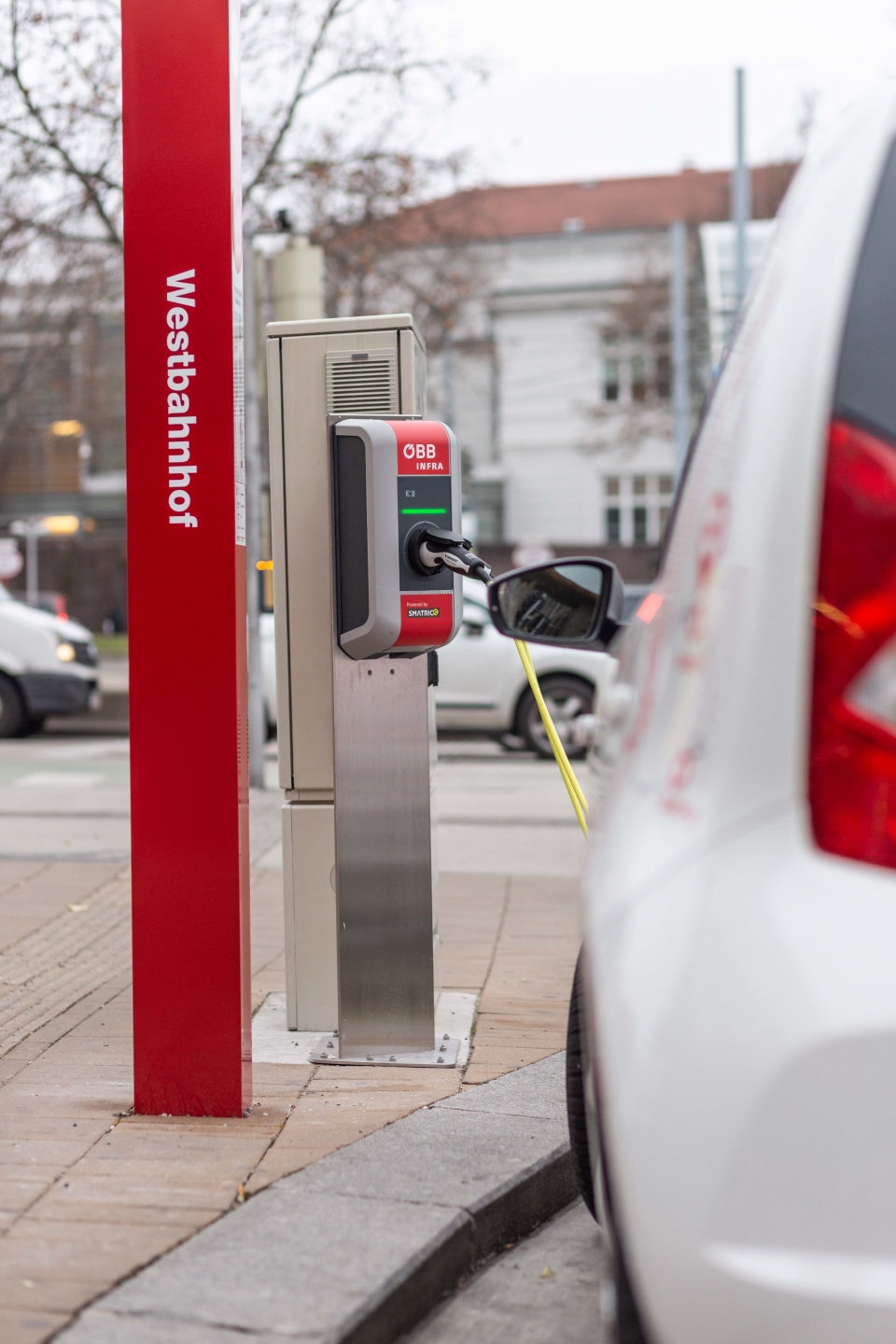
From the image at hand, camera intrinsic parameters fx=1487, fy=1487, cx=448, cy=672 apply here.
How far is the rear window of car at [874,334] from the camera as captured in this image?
4.82 ft

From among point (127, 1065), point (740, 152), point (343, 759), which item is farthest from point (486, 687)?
point (740, 152)

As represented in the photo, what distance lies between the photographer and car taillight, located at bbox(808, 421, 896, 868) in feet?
4.63

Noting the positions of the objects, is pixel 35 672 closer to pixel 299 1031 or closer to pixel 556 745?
pixel 299 1031

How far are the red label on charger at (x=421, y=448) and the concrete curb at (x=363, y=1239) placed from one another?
5.04 feet

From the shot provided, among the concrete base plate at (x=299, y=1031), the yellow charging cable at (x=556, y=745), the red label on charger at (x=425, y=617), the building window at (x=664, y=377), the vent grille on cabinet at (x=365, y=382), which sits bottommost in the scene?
the concrete base plate at (x=299, y=1031)

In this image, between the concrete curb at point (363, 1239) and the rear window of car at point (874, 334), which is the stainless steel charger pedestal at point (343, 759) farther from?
the rear window of car at point (874, 334)

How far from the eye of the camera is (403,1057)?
3957mm

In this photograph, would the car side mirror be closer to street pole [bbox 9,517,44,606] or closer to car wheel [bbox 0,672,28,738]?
car wheel [bbox 0,672,28,738]

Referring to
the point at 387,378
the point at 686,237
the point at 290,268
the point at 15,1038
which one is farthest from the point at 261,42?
the point at 686,237

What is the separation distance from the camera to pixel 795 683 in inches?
56.4

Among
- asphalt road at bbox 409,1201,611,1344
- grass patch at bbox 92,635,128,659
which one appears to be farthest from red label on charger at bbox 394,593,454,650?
grass patch at bbox 92,635,128,659

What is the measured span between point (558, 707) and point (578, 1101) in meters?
11.0

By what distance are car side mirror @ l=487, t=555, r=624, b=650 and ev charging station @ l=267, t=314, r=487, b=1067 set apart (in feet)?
3.38

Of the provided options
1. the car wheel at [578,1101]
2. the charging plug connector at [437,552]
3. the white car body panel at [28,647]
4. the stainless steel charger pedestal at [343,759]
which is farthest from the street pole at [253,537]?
the car wheel at [578,1101]
